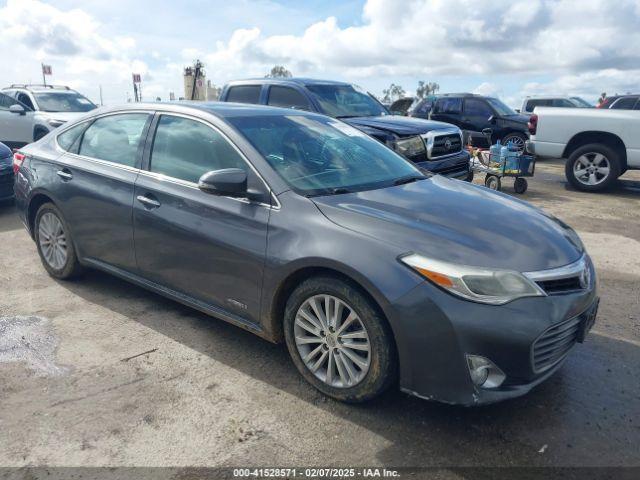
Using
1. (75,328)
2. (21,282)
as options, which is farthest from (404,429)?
(21,282)

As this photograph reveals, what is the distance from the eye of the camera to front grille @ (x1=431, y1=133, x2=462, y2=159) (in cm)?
789

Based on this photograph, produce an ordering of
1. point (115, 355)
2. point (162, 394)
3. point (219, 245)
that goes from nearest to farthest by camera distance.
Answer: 1. point (162, 394)
2. point (219, 245)
3. point (115, 355)

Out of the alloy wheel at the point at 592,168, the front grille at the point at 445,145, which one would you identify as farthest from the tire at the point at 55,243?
the alloy wheel at the point at 592,168

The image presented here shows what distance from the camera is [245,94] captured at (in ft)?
30.2

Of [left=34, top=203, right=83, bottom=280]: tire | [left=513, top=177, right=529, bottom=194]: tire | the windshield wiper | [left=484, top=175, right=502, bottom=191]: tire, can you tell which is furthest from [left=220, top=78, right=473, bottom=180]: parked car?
[left=34, top=203, right=83, bottom=280]: tire

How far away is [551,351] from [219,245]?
6.43 ft

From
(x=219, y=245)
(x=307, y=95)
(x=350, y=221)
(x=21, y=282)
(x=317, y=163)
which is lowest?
(x=21, y=282)

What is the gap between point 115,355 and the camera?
3.60m

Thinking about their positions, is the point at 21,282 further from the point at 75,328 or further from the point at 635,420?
the point at 635,420

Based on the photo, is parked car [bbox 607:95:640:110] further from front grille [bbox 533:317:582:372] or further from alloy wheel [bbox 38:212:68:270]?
alloy wheel [bbox 38:212:68:270]

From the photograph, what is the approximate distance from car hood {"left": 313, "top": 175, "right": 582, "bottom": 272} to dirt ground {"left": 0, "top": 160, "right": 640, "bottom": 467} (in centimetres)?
86

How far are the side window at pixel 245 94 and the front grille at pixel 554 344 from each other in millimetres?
7127

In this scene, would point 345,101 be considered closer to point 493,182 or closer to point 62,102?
point 493,182

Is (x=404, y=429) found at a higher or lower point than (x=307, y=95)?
lower
